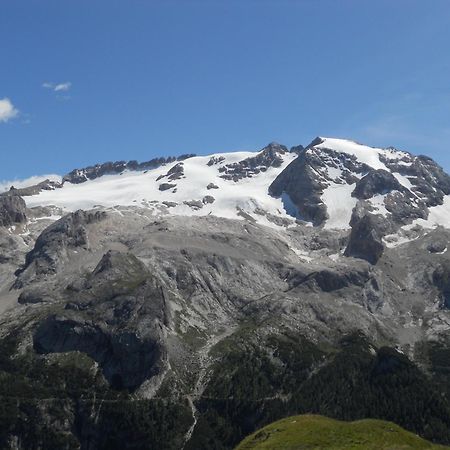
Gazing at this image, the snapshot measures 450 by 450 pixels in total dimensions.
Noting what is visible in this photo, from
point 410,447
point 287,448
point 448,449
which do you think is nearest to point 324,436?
point 287,448

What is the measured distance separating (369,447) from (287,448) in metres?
9.67

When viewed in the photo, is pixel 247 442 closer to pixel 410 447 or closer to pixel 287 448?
pixel 287 448

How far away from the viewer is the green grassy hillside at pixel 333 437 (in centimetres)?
7756

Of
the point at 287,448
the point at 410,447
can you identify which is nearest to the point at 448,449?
the point at 410,447

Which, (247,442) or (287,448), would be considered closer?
(287,448)

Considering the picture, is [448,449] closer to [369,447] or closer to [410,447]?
[410,447]

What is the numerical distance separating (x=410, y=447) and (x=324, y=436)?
10.2 m

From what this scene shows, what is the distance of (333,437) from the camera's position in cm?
7944

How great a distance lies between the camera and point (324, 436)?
3150 inches

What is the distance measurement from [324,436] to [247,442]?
10922mm

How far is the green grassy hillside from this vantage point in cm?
7756

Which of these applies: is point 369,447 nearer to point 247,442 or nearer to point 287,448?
point 287,448

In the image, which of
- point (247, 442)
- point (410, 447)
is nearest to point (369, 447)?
point (410, 447)

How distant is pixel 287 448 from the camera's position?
77.9 meters
